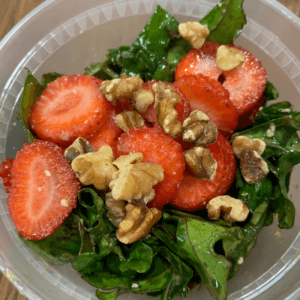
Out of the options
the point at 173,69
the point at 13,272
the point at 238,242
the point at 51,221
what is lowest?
the point at 13,272

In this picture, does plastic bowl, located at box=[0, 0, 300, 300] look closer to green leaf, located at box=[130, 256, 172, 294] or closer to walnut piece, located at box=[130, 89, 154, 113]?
green leaf, located at box=[130, 256, 172, 294]

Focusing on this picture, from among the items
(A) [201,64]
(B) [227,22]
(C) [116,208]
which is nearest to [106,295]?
(C) [116,208]

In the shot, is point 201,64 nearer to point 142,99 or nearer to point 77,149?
point 142,99

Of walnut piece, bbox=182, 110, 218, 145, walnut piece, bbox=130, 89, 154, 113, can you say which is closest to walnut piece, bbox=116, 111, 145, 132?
walnut piece, bbox=130, 89, 154, 113

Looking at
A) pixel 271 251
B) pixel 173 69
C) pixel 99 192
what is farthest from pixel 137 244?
pixel 173 69

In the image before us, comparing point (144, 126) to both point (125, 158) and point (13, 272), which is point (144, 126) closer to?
point (125, 158)

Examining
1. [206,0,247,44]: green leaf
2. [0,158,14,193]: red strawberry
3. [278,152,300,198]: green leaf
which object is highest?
[206,0,247,44]: green leaf

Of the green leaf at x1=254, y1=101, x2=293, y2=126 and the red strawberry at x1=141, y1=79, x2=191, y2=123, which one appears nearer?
the red strawberry at x1=141, y1=79, x2=191, y2=123
